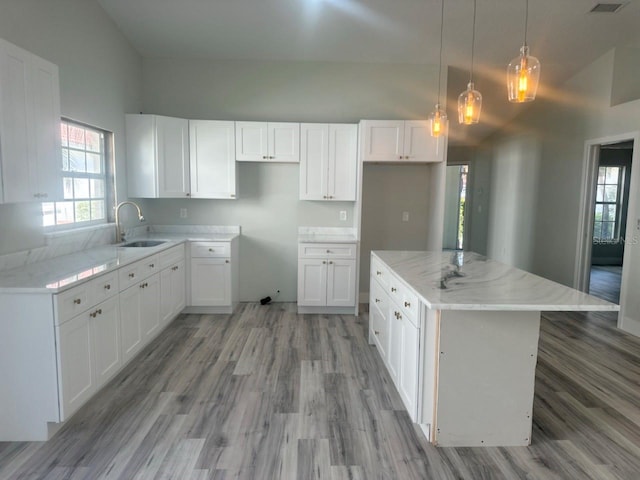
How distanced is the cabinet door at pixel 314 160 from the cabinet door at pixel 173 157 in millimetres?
1335

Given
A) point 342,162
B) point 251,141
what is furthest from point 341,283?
point 251,141

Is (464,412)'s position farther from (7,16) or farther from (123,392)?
(7,16)

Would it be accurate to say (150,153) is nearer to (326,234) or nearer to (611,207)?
(326,234)

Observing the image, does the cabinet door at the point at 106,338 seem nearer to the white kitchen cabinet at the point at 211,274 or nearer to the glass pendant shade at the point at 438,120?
the white kitchen cabinet at the point at 211,274

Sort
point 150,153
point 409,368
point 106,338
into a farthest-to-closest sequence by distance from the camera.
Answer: point 150,153, point 106,338, point 409,368

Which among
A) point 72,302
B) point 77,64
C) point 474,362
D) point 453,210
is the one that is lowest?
point 474,362

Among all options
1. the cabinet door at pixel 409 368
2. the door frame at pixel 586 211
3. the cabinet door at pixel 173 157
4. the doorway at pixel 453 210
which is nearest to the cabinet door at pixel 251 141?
the cabinet door at pixel 173 157

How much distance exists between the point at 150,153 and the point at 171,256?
1217 millimetres

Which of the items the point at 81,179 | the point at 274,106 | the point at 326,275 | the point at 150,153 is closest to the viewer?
the point at 81,179

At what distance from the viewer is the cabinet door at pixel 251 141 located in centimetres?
450

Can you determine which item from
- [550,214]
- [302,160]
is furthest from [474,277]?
[550,214]

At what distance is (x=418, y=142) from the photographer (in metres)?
4.43

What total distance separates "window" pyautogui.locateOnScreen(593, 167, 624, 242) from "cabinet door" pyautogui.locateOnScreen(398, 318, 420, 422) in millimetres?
7552

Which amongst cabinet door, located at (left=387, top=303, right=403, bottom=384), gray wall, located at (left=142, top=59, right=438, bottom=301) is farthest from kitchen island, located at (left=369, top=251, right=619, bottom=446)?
gray wall, located at (left=142, top=59, right=438, bottom=301)
